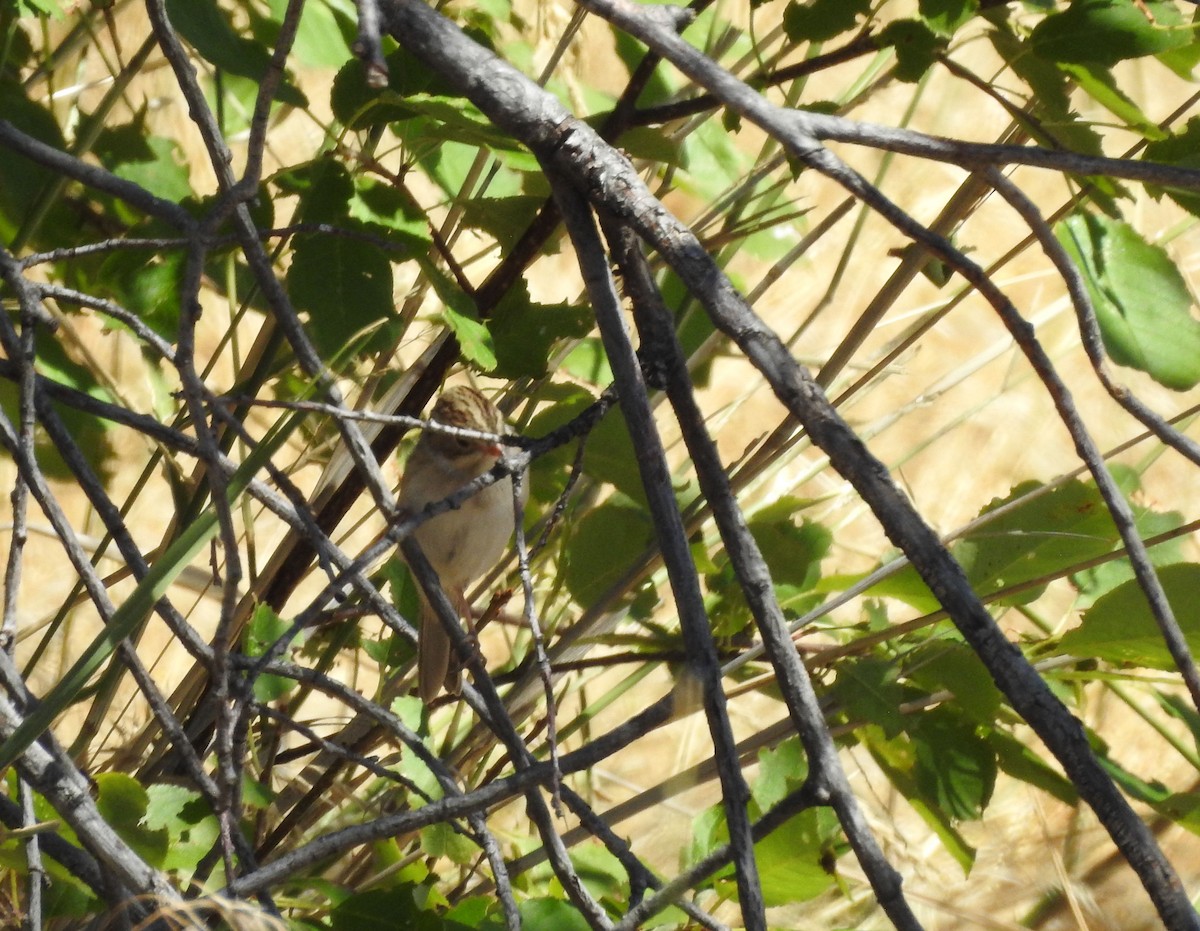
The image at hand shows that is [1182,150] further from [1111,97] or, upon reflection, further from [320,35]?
[320,35]

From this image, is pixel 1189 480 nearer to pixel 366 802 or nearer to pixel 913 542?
pixel 366 802

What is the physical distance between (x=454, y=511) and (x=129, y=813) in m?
0.83

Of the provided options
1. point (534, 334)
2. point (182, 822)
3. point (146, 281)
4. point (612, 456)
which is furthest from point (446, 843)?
point (146, 281)

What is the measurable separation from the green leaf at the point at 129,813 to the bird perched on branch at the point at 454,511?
694 mm

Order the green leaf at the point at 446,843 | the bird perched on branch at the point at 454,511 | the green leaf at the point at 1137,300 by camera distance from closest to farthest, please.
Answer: the green leaf at the point at 1137,300
the green leaf at the point at 446,843
the bird perched on branch at the point at 454,511

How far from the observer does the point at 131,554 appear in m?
1.29

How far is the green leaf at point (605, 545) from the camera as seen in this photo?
1749 mm

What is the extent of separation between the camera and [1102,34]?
1174 mm

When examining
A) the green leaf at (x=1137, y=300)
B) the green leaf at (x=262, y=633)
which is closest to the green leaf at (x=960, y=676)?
the green leaf at (x=1137, y=300)

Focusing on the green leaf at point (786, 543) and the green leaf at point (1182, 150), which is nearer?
the green leaf at point (1182, 150)

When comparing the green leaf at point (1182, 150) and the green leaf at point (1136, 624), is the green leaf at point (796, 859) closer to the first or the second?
the green leaf at point (1136, 624)

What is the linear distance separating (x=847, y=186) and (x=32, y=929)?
981 mm

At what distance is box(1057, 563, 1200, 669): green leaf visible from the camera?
1355 millimetres

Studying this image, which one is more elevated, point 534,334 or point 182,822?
point 534,334
